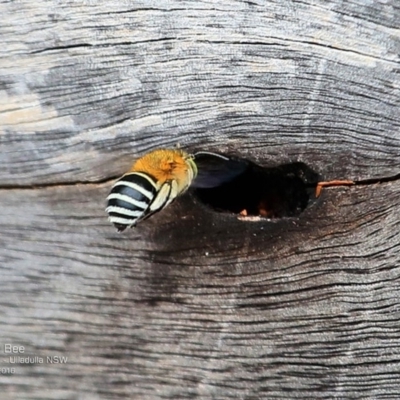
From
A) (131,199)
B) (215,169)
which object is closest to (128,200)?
(131,199)

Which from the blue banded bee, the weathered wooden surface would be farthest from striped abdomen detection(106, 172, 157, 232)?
the weathered wooden surface

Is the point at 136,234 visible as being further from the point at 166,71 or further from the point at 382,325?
the point at 382,325

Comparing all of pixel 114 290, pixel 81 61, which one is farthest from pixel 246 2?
pixel 114 290

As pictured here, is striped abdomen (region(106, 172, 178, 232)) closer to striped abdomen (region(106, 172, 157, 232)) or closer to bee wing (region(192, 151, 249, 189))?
striped abdomen (region(106, 172, 157, 232))

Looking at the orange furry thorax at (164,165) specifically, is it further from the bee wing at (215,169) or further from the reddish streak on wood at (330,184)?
the reddish streak on wood at (330,184)

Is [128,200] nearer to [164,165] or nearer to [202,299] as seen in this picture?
[164,165]
